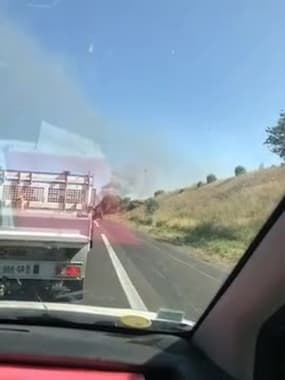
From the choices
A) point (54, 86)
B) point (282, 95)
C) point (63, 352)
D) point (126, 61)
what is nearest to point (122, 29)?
point (126, 61)

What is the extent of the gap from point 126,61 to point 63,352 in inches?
62.5

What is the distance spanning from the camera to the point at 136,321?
14.2 feet

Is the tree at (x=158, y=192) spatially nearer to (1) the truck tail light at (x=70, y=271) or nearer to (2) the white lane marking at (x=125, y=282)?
(2) the white lane marking at (x=125, y=282)

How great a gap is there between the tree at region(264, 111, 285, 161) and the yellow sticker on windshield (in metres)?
1.15

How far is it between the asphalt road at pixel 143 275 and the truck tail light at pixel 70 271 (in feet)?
0.34

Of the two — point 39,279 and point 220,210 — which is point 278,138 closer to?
point 220,210

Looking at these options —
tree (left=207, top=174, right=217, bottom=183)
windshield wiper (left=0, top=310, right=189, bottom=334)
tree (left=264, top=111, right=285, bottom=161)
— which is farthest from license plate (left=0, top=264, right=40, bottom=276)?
tree (left=264, top=111, right=285, bottom=161)

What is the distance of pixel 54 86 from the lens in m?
4.70

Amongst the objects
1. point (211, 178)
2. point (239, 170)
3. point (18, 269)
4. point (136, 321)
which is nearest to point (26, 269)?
point (18, 269)

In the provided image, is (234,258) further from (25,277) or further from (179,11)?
(25,277)

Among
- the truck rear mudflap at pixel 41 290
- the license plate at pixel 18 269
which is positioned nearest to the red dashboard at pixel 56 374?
the truck rear mudflap at pixel 41 290

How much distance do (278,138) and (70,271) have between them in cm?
229

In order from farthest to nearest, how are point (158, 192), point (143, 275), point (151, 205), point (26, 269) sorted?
1. point (26, 269)
2. point (143, 275)
3. point (151, 205)
4. point (158, 192)

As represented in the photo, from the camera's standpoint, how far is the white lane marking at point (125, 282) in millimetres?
4617
